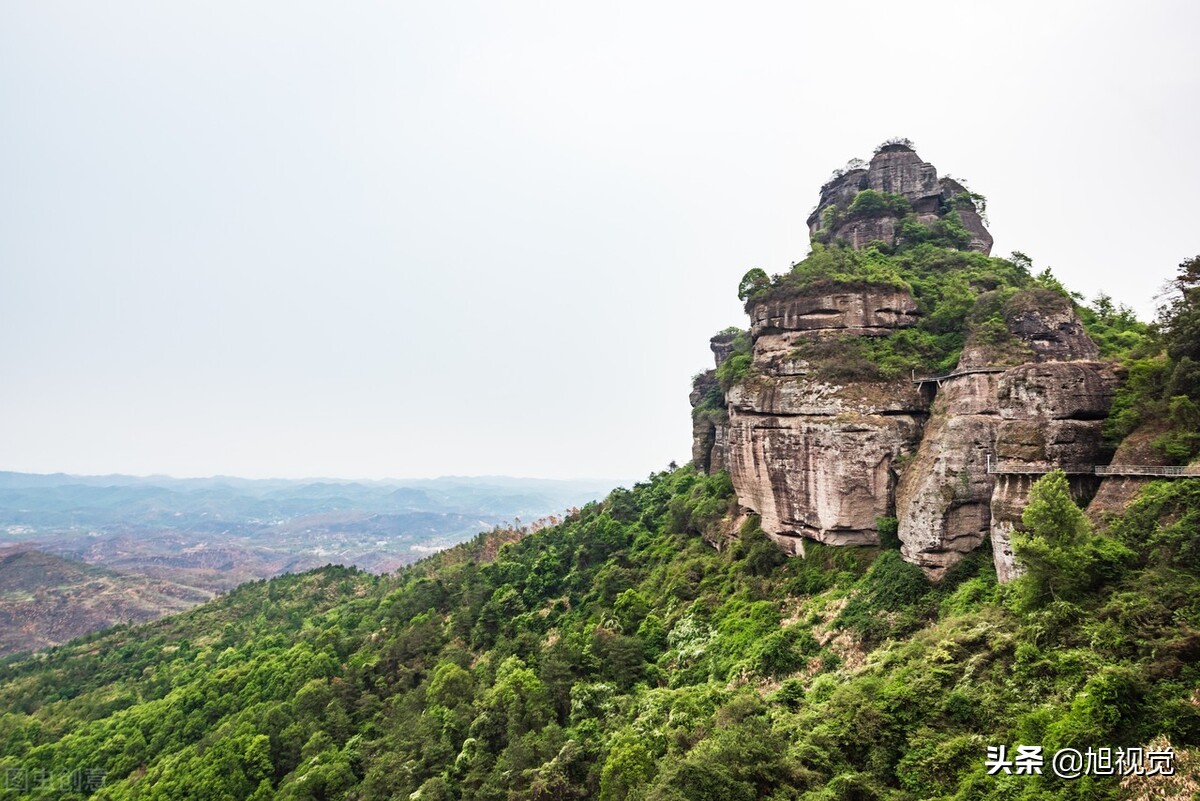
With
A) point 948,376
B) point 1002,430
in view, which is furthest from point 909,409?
point 1002,430

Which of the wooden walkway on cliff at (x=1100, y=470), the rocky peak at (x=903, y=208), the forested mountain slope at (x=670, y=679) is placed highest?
the rocky peak at (x=903, y=208)

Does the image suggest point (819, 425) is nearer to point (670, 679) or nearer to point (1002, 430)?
point (1002, 430)

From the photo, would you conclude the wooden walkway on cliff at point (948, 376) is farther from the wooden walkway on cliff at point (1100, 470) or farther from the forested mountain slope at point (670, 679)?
the forested mountain slope at point (670, 679)

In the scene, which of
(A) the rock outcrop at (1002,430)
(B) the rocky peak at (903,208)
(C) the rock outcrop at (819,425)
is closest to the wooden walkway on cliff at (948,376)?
(A) the rock outcrop at (1002,430)

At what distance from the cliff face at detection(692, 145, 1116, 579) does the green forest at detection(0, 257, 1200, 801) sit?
70.8 inches

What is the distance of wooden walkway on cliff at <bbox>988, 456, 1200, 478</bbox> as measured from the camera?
1819 centimetres

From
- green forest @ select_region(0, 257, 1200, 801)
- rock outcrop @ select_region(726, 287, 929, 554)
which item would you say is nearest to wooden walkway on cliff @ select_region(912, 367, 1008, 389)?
rock outcrop @ select_region(726, 287, 929, 554)

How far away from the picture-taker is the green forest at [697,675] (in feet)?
48.0

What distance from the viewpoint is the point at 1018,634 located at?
16922 mm

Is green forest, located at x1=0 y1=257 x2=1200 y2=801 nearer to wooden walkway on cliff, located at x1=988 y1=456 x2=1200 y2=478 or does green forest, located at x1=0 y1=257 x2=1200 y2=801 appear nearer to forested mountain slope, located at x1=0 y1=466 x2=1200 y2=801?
forested mountain slope, located at x1=0 y1=466 x2=1200 y2=801

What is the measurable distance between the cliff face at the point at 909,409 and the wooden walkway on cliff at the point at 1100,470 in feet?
0.32

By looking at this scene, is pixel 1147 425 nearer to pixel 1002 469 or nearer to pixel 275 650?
pixel 1002 469

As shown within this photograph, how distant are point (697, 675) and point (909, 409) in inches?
722

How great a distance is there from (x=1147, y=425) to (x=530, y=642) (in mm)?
35139
